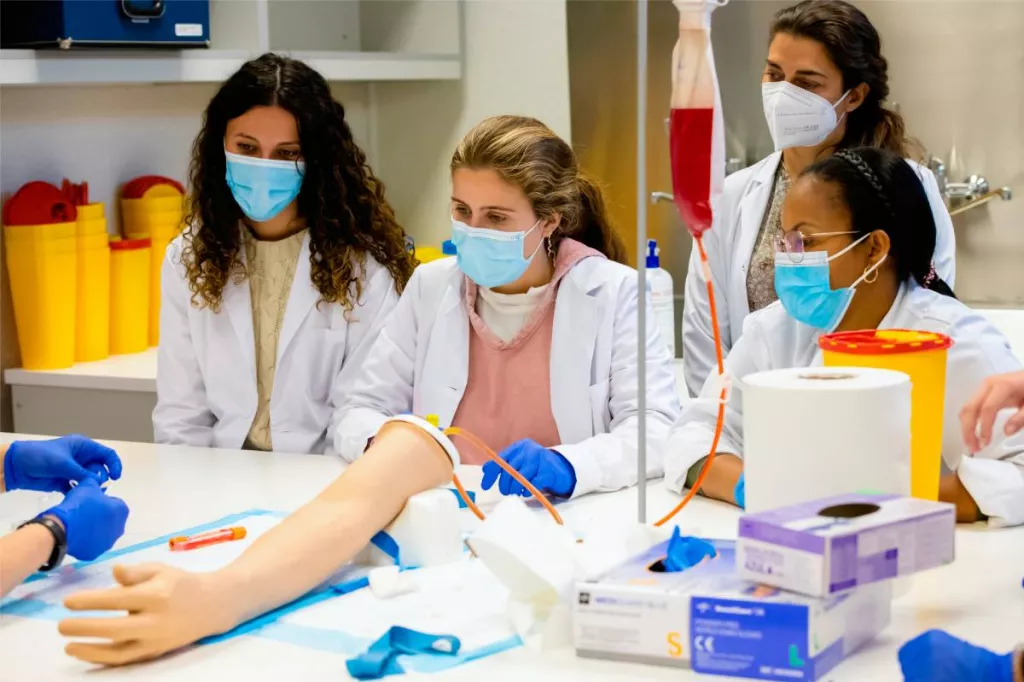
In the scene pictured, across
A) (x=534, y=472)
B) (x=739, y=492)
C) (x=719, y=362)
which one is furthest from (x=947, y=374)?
(x=534, y=472)

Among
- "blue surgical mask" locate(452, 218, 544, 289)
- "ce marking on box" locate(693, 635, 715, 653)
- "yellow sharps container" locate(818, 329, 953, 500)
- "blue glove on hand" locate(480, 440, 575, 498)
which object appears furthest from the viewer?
"blue surgical mask" locate(452, 218, 544, 289)

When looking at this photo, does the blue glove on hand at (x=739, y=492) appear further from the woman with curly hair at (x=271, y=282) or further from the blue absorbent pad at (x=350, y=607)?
the woman with curly hair at (x=271, y=282)

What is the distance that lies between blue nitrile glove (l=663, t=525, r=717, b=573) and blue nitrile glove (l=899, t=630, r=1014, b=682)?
0.24 metres

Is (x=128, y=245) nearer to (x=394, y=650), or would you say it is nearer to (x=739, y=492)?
(x=739, y=492)

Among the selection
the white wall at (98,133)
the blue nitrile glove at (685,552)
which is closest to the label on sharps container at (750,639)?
the blue nitrile glove at (685,552)

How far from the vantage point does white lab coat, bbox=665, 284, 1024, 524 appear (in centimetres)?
149

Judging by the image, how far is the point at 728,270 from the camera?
2.41m

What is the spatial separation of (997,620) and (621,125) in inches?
98.0

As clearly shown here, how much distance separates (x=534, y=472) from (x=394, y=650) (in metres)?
0.53

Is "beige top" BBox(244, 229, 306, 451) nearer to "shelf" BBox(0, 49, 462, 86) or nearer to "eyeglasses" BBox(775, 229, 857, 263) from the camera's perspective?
"shelf" BBox(0, 49, 462, 86)

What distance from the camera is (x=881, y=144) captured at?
2.28 metres

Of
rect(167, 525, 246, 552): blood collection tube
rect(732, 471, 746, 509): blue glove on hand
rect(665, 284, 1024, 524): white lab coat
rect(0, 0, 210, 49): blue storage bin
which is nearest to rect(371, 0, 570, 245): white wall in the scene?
rect(0, 0, 210, 49): blue storage bin

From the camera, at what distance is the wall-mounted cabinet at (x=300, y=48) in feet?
8.45

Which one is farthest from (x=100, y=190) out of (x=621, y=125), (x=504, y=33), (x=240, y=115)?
(x=621, y=125)
